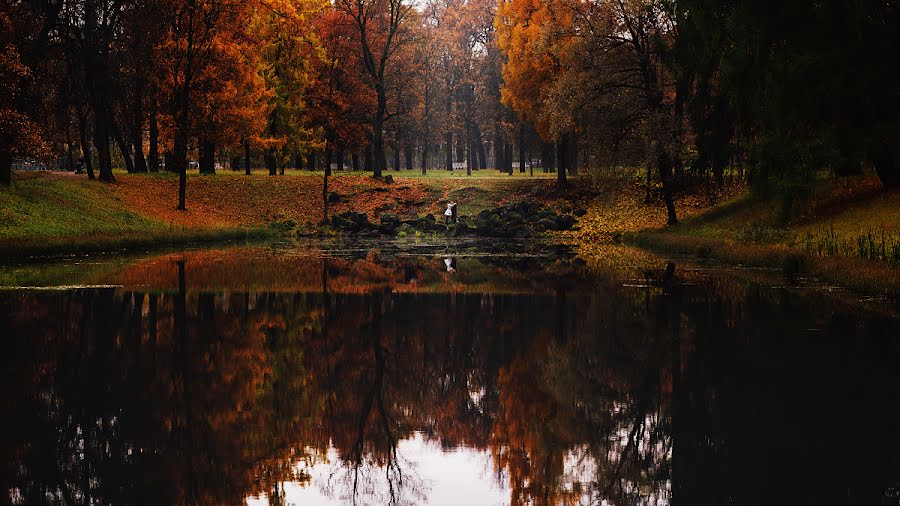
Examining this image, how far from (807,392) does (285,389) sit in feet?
18.9

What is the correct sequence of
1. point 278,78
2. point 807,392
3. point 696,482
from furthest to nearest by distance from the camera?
point 278,78 < point 807,392 < point 696,482

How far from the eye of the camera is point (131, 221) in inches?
1704

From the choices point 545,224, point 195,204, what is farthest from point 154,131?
point 545,224

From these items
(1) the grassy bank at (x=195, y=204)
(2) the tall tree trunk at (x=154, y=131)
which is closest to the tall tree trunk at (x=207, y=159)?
(1) the grassy bank at (x=195, y=204)

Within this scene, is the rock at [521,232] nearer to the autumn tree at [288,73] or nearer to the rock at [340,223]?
the rock at [340,223]

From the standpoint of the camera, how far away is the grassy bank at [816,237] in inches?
882

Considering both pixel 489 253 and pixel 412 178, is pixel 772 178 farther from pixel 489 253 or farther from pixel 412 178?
pixel 412 178

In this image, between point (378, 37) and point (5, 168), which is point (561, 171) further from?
point (5, 168)

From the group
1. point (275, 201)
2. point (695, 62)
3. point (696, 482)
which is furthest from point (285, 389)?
point (275, 201)

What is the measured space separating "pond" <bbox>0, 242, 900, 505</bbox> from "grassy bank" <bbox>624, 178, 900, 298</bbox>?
3.03 m

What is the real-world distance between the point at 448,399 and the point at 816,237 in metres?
23.9

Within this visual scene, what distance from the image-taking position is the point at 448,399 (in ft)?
32.5

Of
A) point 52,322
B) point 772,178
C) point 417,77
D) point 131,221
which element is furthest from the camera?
point 417,77

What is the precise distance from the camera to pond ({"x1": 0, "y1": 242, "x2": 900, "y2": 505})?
7.03 metres
